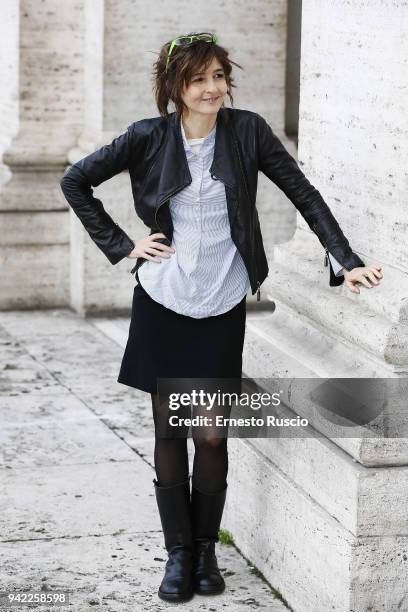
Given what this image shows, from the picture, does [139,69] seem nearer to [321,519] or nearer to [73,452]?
[73,452]

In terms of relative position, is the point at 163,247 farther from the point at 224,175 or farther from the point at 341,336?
the point at 341,336

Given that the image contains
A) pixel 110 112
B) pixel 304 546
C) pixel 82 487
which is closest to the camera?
pixel 304 546

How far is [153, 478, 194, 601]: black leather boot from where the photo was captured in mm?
3979

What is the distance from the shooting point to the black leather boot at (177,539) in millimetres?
3979

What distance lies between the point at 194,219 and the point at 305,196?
35 cm

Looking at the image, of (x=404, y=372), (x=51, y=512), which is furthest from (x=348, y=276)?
(x=51, y=512)

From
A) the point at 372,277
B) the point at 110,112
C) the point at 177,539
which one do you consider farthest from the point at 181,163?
the point at 110,112

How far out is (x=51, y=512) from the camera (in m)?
4.80

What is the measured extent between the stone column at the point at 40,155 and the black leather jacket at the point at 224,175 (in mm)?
4789

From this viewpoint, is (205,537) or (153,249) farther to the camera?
(205,537)

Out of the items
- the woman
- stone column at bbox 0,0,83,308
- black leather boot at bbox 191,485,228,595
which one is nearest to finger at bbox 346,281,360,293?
the woman

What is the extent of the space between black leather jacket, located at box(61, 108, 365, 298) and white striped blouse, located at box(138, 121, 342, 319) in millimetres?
34

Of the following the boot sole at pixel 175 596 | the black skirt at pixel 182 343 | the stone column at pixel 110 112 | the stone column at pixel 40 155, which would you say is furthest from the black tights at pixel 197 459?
the stone column at pixel 40 155

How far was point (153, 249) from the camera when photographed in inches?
150
